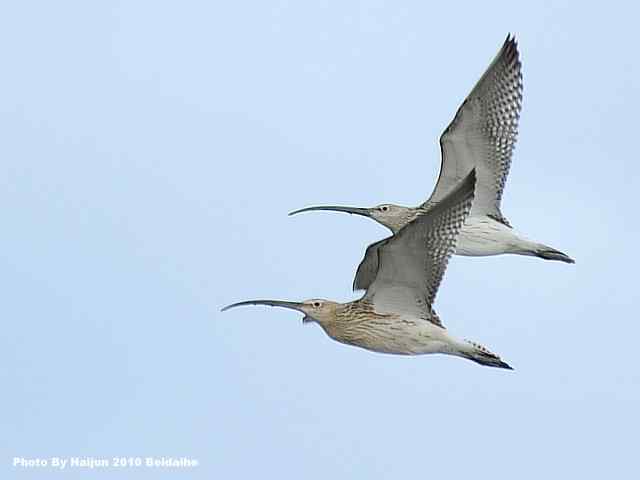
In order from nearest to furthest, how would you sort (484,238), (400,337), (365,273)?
1. (400,337)
2. (484,238)
3. (365,273)

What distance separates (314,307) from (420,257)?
1520 mm

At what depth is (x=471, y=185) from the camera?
1742 centimetres

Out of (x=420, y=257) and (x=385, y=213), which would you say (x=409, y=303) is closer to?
(x=420, y=257)

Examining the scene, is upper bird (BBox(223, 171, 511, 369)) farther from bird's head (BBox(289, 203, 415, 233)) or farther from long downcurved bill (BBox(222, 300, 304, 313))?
bird's head (BBox(289, 203, 415, 233))

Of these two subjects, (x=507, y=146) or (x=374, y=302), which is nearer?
(x=374, y=302)

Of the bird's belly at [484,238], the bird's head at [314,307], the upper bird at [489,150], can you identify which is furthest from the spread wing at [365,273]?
the bird's head at [314,307]

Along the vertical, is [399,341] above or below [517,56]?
below

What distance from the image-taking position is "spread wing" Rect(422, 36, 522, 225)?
22.1m

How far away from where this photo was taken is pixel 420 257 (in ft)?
58.1

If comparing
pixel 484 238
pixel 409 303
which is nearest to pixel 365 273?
pixel 484 238

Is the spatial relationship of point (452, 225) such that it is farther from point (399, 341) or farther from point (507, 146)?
point (507, 146)

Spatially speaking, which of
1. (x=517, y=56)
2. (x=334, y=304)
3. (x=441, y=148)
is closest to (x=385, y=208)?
(x=441, y=148)

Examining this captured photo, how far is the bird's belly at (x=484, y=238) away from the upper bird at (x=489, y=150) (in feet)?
0.04

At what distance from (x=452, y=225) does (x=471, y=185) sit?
504 millimetres
